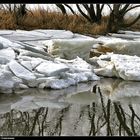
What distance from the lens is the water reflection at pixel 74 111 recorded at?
5.41ft

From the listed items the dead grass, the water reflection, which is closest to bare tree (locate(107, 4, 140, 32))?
the dead grass

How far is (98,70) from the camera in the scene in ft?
13.4

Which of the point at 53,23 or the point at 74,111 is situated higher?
the point at 53,23

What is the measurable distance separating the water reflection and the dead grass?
385 centimetres

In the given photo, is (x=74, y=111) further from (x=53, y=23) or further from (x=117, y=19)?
(x=117, y=19)

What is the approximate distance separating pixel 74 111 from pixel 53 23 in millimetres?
5182

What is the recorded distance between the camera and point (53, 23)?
7.25 metres

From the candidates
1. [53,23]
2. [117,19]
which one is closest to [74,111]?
[53,23]

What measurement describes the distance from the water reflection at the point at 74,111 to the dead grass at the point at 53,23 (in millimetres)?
3850

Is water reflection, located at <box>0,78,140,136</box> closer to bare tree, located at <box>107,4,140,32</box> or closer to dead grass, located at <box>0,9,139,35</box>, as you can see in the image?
dead grass, located at <box>0,9,139,35</box>

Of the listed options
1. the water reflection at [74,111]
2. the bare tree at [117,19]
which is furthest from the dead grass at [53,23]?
the water reflection at [74,111]

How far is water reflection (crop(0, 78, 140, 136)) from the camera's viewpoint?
5.41 feet

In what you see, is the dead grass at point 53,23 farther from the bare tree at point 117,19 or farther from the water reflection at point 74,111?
the water reflection at point 74,111

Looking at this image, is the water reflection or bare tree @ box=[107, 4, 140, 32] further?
bare tree @ box=[107, 4, 140, 32]
